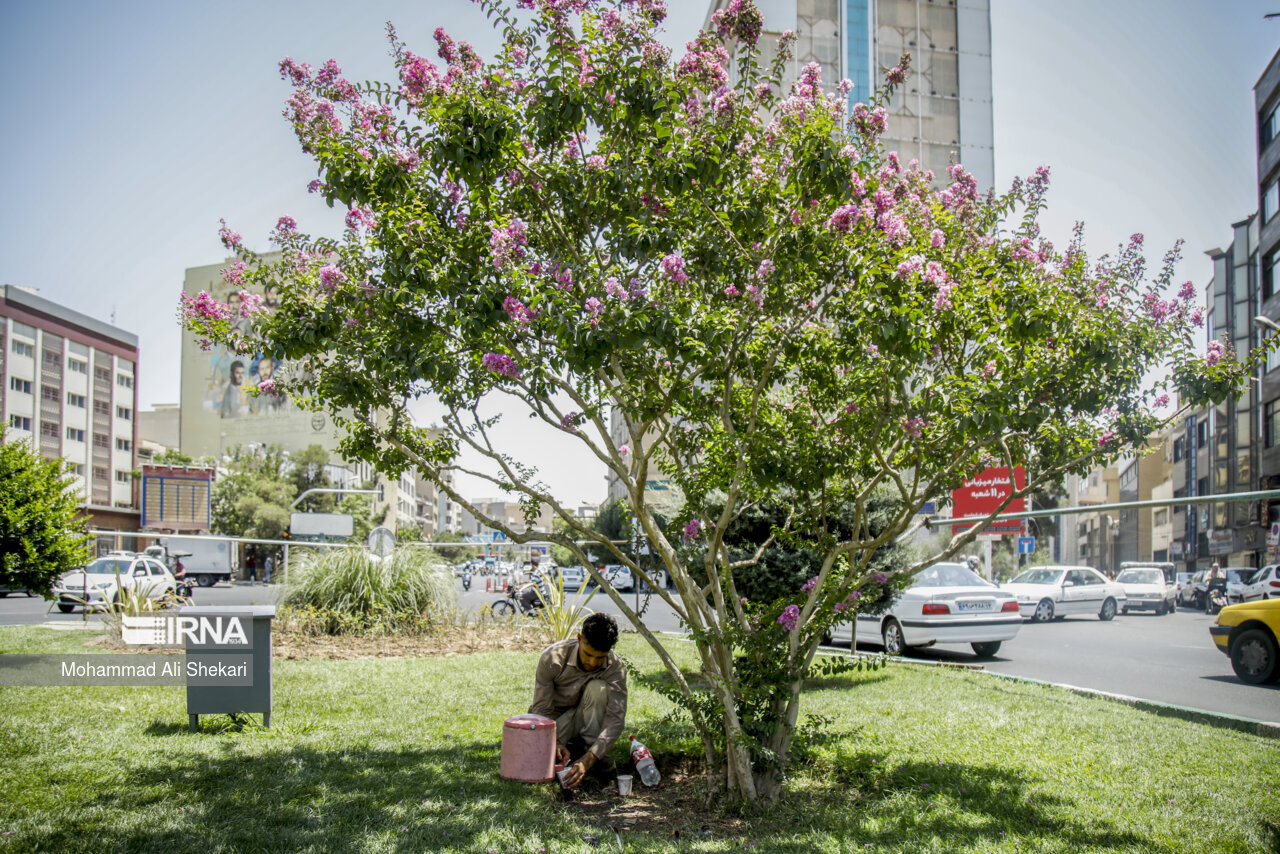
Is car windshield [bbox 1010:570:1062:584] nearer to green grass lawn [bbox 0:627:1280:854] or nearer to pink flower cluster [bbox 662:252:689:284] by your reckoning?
green grass lawn [bbox 0:627:1280:854]

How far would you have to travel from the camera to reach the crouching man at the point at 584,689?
18.4 ft

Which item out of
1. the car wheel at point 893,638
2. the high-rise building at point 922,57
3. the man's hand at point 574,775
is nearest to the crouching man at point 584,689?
the man's hand at point 574,775

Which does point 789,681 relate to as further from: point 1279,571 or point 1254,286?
point 1254,286

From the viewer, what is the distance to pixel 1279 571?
25.1 ft

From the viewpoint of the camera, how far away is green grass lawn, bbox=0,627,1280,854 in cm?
433

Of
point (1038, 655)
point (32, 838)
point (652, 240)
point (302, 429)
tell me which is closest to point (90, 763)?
point (32, 838)

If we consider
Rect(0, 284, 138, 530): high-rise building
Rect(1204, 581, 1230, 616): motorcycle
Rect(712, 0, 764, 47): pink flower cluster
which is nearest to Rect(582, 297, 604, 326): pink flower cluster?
Rect(712, 0, 764, 47): pink flower cluster

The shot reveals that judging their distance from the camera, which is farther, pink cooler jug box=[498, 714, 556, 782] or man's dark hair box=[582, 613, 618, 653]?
man's dark hair box=[582, 613, 618, 653]

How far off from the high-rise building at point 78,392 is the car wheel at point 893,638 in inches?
2313

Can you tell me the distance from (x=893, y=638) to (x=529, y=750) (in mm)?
9209

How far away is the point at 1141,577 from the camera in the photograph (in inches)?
338

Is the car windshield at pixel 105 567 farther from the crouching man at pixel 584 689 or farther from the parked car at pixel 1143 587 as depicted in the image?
the parked car at pixel 1143 587

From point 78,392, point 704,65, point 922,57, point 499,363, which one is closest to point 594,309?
point 499,363

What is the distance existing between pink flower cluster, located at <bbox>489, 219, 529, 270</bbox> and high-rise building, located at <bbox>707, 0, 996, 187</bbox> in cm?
5010
